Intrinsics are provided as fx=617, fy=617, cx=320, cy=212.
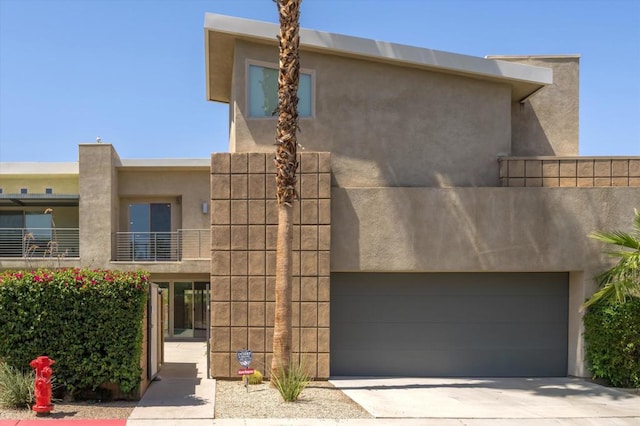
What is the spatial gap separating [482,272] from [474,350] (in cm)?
180

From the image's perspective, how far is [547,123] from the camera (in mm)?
16516

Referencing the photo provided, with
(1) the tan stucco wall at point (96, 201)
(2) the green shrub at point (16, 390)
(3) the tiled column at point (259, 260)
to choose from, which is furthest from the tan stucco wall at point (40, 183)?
(2) the green shrub at point (16, 390)

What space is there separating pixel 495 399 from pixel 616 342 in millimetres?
3242

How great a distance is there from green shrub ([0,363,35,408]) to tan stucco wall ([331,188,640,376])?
6422 millimetres

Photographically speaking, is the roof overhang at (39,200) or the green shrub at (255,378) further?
the roof overhang at (39,200)

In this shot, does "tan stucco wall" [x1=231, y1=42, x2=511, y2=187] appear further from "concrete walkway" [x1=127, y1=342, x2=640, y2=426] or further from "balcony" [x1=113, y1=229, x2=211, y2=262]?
"balcony" [x1=113, y1=229, x2=211, y2=262]

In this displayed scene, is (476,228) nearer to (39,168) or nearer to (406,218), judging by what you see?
(406,218)

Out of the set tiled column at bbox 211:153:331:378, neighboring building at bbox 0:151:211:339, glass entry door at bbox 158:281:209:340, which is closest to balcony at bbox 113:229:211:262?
neighboring building at bbox 0:151:211:339

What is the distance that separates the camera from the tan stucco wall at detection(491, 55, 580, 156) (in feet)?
53.8

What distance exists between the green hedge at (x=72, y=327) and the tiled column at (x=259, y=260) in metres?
2.67

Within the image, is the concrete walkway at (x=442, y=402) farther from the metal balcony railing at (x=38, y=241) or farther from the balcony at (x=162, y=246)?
the metal balcony railing at (x=38, y=241)

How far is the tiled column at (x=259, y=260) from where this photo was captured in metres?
13.2

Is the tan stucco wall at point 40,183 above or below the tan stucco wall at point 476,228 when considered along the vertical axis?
above

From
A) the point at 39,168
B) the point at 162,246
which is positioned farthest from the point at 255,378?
the point at 39,168
